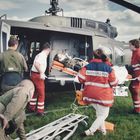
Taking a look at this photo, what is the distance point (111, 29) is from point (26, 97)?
10.3 meters

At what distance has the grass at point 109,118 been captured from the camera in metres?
6.68

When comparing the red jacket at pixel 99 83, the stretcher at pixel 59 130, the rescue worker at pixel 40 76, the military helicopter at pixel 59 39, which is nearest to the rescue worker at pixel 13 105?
the stretcher at pixel 59 130

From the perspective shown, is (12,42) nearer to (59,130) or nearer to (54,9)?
(59,130)

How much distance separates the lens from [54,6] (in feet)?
42.1

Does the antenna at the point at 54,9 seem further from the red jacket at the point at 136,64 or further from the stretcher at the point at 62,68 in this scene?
the red jacket at the point at 136,64

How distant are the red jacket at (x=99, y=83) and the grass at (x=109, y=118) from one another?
2.22 feet

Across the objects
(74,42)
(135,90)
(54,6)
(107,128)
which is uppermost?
(54,6)

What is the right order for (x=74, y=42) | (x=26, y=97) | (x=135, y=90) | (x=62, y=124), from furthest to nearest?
1. (x=74, y=42)
2. (x=135, y=90)
3. (x=62, y=124)
4. (x=26, y=97)

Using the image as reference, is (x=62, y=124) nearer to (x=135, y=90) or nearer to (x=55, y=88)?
(x=135, y=90)

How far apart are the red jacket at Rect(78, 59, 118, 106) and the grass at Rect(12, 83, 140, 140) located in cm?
68

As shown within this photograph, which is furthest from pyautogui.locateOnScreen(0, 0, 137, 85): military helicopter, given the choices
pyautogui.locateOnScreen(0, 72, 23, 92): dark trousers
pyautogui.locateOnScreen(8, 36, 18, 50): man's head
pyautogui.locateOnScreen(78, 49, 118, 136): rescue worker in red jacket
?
pyautogui.locateOnScreen(78, 49, 118, 136): rescue worker in red jacket

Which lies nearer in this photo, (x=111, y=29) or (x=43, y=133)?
(x=43, y=133)

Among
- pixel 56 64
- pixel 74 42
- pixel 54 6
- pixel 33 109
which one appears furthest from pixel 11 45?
pixel 54 6

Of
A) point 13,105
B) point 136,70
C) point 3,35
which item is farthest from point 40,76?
point 13,105
